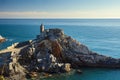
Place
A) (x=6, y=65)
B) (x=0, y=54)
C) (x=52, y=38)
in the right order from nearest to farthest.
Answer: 1. (x=6, y=65)
2. (x=0, y=54)
3. (x=52, y=38)

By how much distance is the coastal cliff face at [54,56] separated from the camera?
62.7 m

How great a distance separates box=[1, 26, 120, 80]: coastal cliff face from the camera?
6272 centimetres

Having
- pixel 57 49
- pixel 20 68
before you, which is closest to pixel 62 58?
pixel 57 49

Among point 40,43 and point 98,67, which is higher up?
point 40,43

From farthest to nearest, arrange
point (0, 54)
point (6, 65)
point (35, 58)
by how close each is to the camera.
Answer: point (35, 58), point (0, 54), point (6, 65)

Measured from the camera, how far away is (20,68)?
198 feet

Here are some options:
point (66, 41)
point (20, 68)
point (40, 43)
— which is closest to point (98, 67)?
point (66, 41)

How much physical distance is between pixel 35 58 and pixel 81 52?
12304 millimetres

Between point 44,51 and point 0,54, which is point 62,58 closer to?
point 44,51

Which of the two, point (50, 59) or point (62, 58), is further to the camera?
point (62, 58)

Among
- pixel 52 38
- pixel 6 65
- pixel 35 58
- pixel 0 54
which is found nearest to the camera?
pixel 6 65

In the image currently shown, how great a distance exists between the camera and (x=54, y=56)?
68.4 m

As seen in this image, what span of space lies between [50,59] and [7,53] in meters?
10.2

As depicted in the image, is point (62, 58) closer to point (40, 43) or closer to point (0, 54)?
point (40, 43)
